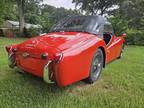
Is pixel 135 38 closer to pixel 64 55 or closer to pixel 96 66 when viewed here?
pixel 96 66

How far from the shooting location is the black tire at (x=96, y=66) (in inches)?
143

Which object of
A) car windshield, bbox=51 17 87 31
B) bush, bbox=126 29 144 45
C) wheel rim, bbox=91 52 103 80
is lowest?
bush, bbox=126 29 144 45

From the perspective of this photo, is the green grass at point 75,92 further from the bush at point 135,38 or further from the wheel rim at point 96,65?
the bush at point 135,38

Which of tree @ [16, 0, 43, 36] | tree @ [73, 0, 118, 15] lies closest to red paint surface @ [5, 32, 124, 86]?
tree @ [16, 0, 43, 36]

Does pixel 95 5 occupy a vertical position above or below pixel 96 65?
above

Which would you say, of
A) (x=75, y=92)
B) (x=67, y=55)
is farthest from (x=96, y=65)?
(x=67, y=55)

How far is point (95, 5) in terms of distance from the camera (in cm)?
2484

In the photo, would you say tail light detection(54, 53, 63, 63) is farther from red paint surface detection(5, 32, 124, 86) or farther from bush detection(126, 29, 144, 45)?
bush detection(126, 29, 144, 45)

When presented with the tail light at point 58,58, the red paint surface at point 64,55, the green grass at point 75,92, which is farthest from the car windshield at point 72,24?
the tail light at point 58,58

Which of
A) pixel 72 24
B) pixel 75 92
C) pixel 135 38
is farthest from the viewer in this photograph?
pixel 135 38

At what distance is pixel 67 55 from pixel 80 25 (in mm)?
1455

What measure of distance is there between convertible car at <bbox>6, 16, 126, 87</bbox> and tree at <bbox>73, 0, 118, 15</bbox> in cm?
2098

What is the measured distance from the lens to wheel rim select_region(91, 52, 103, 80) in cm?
372

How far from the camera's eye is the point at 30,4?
23.7 m
